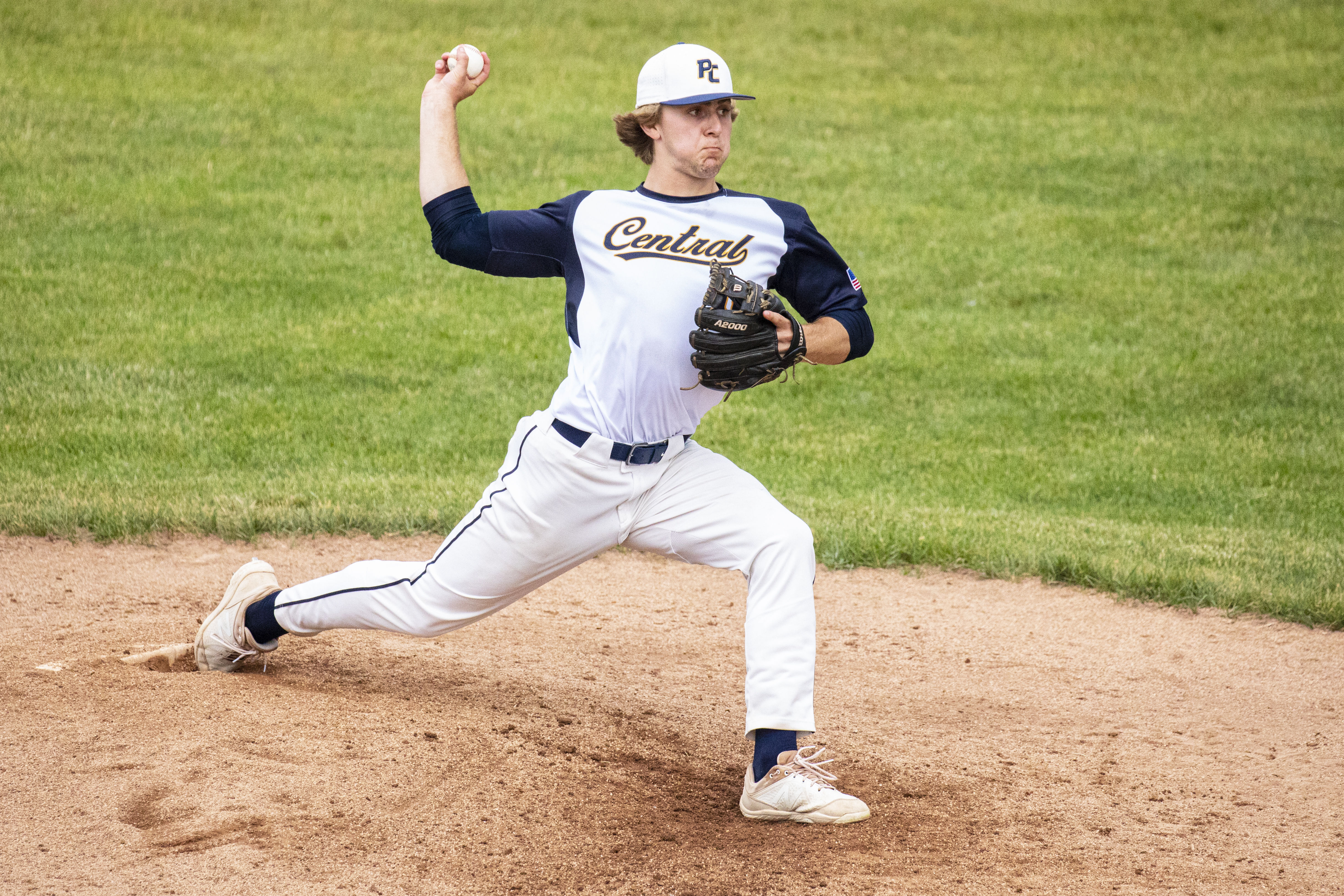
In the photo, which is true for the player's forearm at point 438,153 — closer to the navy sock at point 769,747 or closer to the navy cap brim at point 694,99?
the navy cap brim at point 694,99

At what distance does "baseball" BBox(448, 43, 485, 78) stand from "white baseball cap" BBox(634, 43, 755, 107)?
56 centimetres

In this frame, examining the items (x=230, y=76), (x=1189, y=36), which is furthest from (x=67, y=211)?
(x=1189, y=36)

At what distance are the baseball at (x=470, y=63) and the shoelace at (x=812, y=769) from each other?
2419mm

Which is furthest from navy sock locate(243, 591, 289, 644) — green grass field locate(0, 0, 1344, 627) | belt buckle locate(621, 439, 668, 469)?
green grass field locate(0, 0, 1344, 627)

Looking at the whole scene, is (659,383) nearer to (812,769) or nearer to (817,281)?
(817,281)

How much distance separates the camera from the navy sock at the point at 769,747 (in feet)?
13.4

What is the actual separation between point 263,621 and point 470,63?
2102 millimetres

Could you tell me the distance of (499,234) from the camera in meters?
4.23

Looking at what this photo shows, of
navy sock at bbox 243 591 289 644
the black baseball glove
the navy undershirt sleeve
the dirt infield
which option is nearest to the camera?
the dirt infield

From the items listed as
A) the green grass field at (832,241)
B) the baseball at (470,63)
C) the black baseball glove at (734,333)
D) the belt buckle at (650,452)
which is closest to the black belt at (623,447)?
the belt buckle at (650,452)

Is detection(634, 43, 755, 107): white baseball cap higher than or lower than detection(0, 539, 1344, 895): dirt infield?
higher

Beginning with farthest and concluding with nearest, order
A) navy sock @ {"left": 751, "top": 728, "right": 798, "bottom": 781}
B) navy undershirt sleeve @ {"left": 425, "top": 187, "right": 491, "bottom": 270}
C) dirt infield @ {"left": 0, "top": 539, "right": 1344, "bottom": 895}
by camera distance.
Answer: navy undershirt sleeve @ {"left": 425, "top": 187, "right": 491, "bottom": 270} < navy sock @ {"left": 751, "top": 728, "right": 798, "bottom": 781} < dirt infield @ {"left": 0, "top": 539, "right": 1344, "bottom": 895}

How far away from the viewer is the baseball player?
4.14 meters

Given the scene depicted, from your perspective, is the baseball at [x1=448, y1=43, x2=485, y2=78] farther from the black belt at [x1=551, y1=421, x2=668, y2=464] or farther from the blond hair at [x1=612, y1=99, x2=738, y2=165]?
the black belt at [x1=551, y1=421, x2=668, y2=464]
